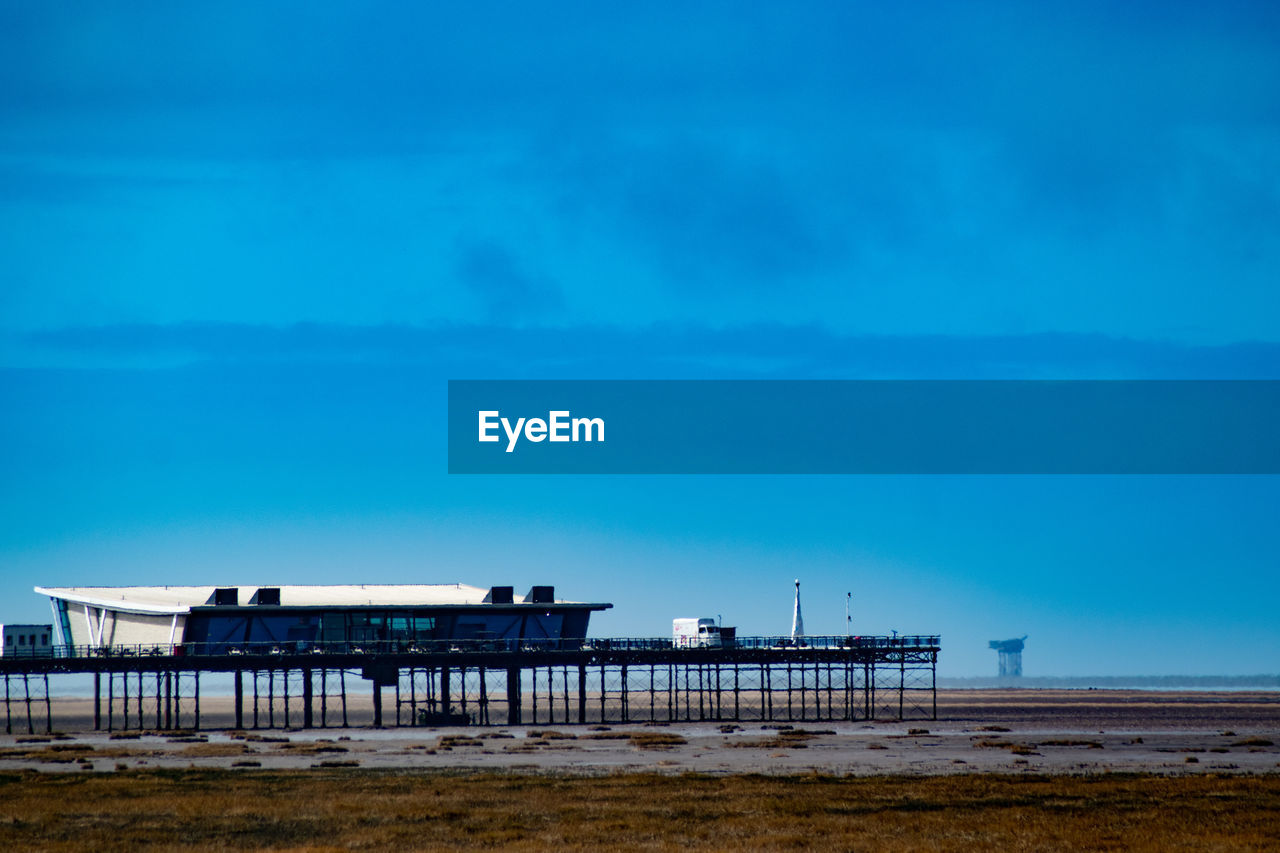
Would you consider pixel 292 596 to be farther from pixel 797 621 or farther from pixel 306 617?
pixel 797 621

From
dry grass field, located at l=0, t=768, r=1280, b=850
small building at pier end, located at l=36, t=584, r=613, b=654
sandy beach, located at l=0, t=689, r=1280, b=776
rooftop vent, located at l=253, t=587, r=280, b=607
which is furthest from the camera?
rooftop vent, located at l=253, t=587, r=280, b=607

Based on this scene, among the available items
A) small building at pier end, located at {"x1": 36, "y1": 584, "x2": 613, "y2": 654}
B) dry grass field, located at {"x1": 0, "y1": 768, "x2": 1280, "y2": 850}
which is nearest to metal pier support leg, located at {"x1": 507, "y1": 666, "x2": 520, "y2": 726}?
small building at pier end, located at {"x1": 36, "y1": 584, "x2": 613, "y2": 654}

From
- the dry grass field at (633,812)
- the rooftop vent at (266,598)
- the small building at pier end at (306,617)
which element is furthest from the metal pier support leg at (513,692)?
the dry grass field at (633,812)

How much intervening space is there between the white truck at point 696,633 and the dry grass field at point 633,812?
45172mm

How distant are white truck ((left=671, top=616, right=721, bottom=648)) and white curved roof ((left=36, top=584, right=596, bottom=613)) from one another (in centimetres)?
934

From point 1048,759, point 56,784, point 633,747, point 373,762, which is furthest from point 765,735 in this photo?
point 56,784

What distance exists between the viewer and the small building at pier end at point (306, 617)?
102m

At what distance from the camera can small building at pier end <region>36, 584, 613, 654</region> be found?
102000 mm

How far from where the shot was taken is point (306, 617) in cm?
10394

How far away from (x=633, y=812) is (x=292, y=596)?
64650mm

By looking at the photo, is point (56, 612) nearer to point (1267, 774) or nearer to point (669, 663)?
point (669, 663)

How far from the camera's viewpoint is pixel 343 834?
4578 cm

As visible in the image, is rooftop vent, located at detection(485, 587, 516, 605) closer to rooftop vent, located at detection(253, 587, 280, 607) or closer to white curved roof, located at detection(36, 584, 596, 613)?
white curved roof, located at detection(36, 584, 596, 613)

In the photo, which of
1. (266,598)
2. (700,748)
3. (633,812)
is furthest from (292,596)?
(633,812)
